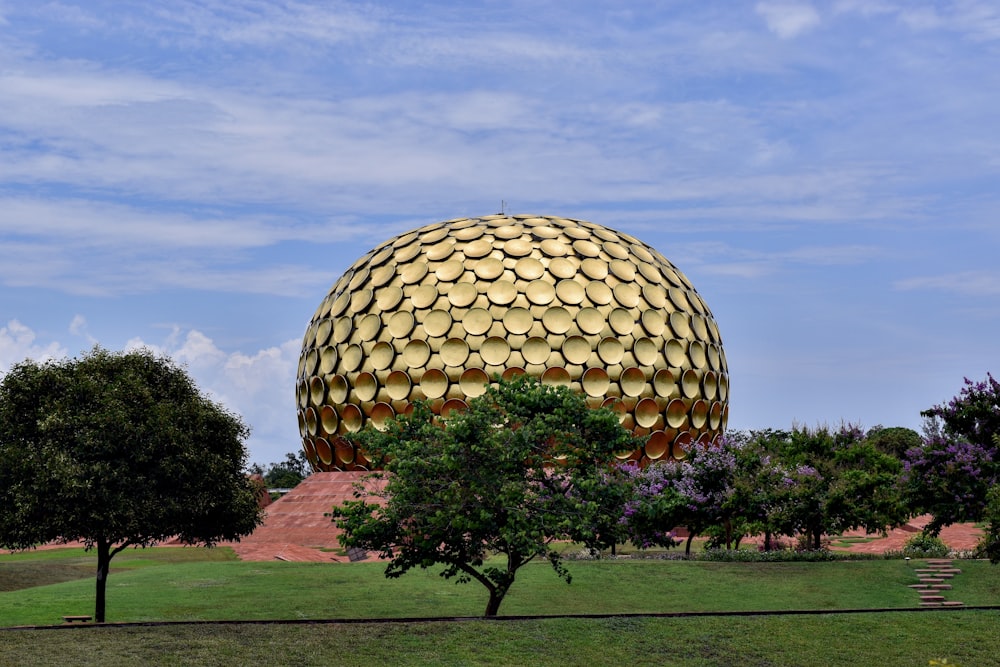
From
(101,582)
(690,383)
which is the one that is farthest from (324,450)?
(101,582)

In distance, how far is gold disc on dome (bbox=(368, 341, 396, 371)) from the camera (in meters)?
44.8

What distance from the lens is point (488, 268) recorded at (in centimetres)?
4528

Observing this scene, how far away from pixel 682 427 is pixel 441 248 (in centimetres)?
1209

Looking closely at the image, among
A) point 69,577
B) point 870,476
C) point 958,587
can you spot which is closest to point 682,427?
point 870,476

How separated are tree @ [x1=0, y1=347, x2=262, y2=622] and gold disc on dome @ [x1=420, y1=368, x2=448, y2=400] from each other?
17.2 m

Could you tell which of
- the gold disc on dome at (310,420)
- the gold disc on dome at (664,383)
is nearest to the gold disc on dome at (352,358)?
the gold disc on dome at (310,420)

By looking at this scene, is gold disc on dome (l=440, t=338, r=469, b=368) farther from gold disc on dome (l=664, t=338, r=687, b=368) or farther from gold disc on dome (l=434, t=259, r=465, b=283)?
gold disc on dome (l=664, t=338, r=687, b=368)

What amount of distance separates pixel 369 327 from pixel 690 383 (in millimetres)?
13063

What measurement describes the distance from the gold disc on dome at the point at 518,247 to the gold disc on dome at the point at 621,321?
4.22 metres

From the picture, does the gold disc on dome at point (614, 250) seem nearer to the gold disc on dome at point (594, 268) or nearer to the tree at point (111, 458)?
the gold disc on dome at point (594, 268)

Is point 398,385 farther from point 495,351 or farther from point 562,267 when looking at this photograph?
point 562,267

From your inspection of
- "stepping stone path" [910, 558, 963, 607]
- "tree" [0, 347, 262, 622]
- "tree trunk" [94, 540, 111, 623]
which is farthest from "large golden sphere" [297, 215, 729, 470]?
"tree trunk" [94, 540, 111, 623]

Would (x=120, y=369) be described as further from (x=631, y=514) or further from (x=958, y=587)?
(x=958, y=587)

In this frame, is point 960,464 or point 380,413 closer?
point 960,464
